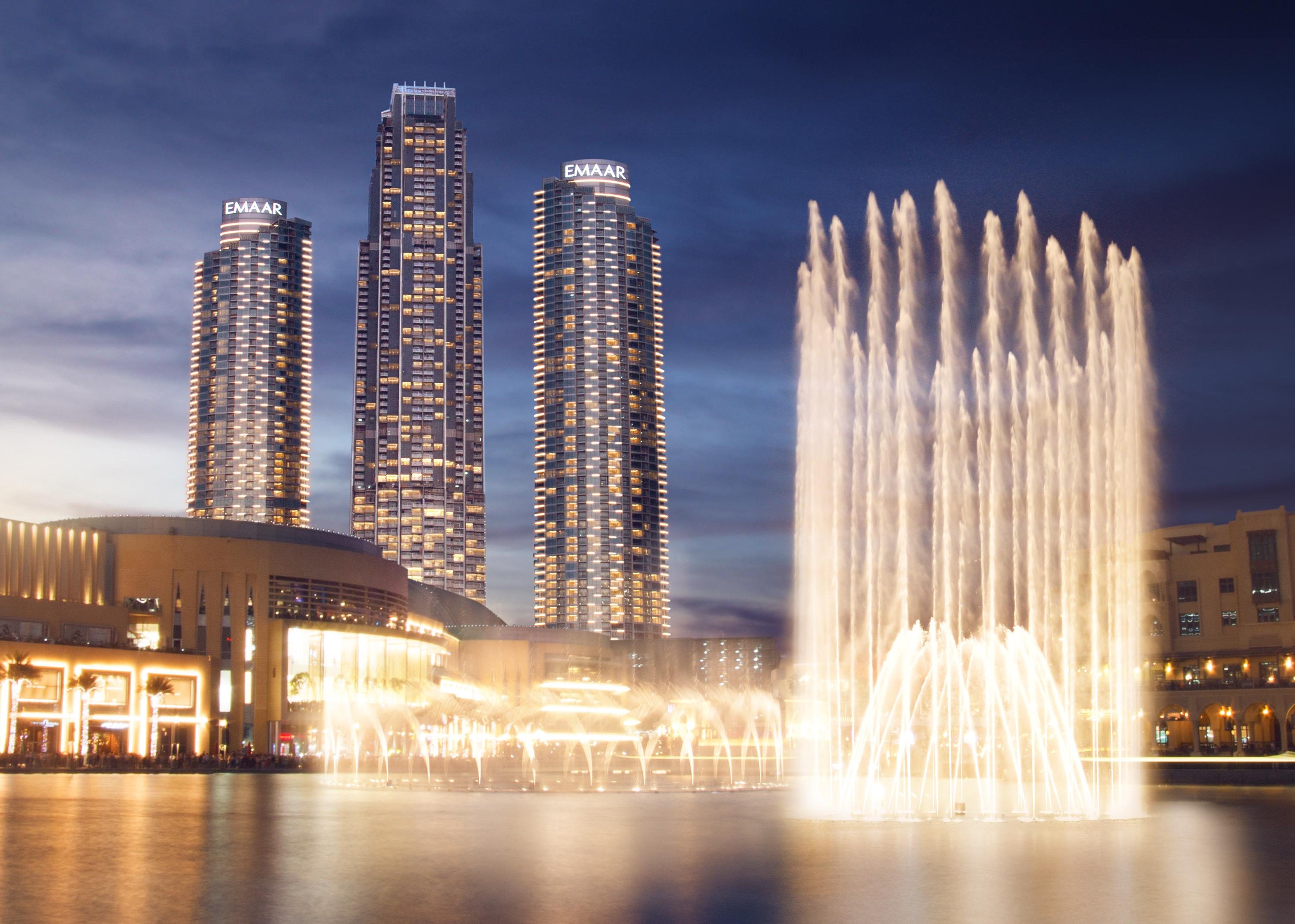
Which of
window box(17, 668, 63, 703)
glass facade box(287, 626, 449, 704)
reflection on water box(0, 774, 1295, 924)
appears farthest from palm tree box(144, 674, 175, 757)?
reflection on water box(0, 774, 1295, 924)

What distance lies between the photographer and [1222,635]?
114562mm

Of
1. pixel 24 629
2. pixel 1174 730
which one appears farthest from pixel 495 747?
pixel 1174 730

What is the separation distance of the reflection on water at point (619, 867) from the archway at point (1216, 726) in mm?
74509

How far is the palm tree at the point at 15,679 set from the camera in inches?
3514

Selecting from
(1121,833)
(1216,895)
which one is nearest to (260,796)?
(1121,833)

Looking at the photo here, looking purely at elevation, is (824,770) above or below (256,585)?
below

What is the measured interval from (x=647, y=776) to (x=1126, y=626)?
4591 cm

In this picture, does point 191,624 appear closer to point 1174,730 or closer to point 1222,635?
point 1174,730

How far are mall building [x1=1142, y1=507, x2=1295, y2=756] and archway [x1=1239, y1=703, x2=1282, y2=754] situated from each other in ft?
0.33

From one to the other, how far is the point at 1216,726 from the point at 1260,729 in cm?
374

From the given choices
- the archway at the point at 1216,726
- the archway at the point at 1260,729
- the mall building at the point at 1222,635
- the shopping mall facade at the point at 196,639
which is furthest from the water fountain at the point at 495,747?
the archway at the point at 1260,729

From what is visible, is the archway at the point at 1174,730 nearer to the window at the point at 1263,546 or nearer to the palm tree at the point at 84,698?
the window at the point at 1263,546

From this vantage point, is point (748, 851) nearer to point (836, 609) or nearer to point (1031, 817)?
point (1031, 817)

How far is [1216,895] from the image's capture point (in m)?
19.9
